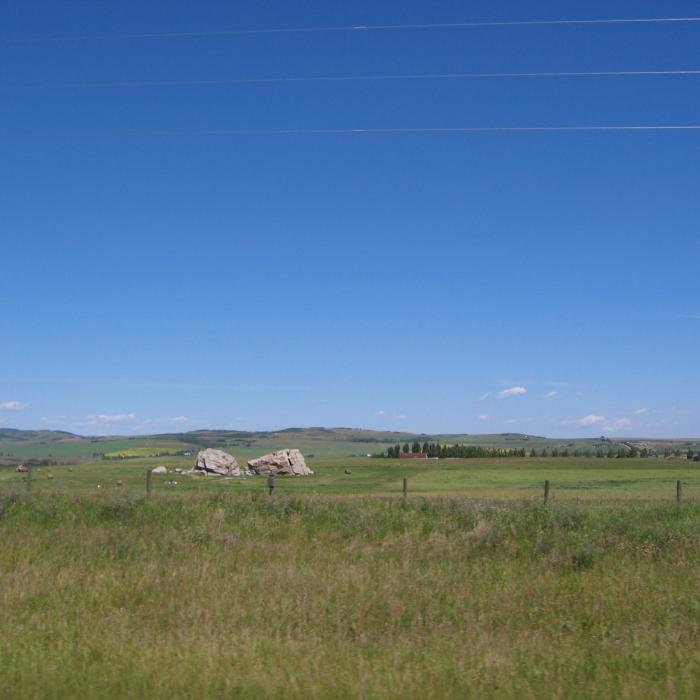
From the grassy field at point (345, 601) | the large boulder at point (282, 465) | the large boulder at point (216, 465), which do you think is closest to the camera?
the grassy field at point (345, 601)

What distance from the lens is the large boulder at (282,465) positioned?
7300 cm

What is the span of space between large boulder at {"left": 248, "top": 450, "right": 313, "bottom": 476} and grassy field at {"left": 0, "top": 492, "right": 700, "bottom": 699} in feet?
178

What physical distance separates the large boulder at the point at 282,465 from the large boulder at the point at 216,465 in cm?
186

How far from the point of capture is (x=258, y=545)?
15211 millimetres

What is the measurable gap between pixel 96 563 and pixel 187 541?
2280 millimetres

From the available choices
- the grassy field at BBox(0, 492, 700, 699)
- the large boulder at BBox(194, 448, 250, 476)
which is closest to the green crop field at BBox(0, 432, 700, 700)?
the grassy field at BBox(0, 492, 700, 699)

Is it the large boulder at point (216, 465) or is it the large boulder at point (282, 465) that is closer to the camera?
the large boulder at point (216, 465)

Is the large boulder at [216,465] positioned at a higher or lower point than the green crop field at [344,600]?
lower

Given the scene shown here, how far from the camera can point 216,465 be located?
7150 cm

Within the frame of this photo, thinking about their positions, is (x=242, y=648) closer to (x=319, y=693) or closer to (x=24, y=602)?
(x=319, y=693)

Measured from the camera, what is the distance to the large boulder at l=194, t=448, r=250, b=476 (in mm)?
70938

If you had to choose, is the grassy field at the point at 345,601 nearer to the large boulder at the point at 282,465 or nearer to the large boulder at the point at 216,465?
the large boulder at the point at 216,465

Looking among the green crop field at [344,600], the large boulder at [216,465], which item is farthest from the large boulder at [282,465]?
the green crop field at [344,600]

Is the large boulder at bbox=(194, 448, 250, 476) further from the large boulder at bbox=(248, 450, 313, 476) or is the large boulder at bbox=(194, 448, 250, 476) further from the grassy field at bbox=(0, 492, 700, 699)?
the grassy field at bbox=(0, 492, 700, 699)
